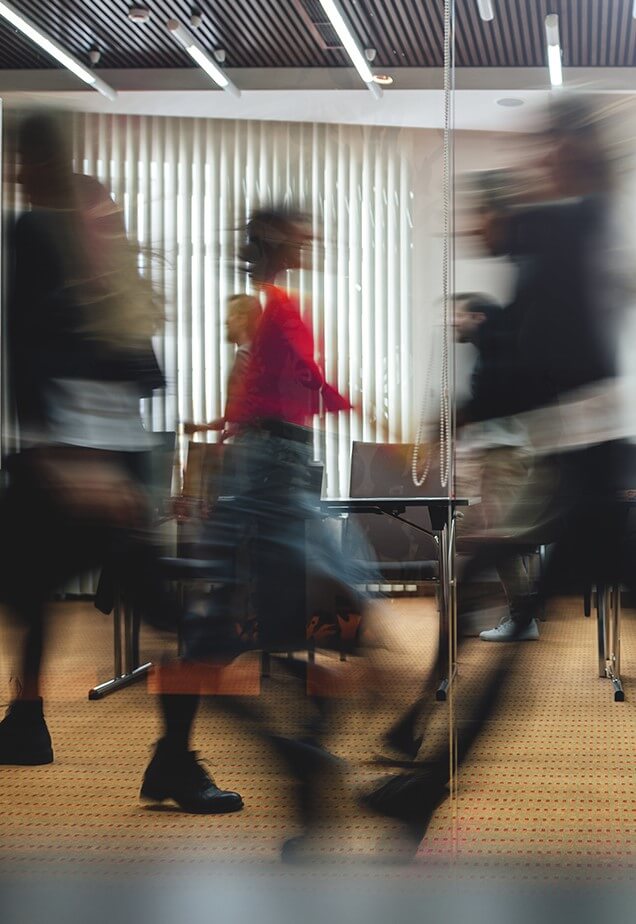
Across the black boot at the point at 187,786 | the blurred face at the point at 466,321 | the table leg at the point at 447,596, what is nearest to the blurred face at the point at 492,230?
the blurred face at the point at 466,321

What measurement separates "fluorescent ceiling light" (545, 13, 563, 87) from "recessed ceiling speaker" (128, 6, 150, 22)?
73cm

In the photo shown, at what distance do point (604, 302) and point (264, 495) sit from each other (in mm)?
683

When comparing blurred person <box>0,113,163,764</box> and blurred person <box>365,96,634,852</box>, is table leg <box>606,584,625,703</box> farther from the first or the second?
blurred person <box>0,113,163,764</box>

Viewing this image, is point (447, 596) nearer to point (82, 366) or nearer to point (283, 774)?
point (283, 774)

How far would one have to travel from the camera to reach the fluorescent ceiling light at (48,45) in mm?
2082

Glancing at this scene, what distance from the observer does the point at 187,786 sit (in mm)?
2145

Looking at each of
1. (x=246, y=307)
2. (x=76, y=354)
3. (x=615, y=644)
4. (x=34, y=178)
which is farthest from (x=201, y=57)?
(x=615, y=644)

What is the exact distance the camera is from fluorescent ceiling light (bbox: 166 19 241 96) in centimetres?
206

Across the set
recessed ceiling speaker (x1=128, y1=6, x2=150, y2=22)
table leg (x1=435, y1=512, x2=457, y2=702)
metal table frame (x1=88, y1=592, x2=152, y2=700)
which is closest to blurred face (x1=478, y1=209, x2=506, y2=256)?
table leg (x1=435, y1=512, x2=457, y2=702)

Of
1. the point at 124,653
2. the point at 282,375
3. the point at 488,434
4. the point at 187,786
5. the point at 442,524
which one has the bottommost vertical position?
the point at 187,786

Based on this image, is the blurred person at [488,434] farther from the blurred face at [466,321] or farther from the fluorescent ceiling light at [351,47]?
the fluorescent ceiling light at [351,47]

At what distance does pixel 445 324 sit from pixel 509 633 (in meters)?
0.58

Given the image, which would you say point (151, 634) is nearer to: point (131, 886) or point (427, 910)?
point (131, 886)

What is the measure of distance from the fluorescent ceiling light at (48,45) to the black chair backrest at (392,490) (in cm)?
84
